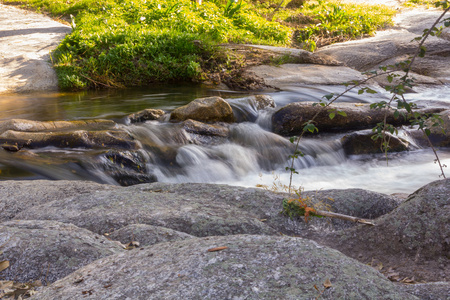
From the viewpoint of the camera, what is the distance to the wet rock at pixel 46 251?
2.14 metres

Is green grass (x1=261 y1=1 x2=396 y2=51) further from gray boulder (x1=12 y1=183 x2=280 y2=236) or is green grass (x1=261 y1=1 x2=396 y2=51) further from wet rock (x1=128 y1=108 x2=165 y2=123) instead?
gray boulder (x1=12 y1=183 x2=280 y2=236)

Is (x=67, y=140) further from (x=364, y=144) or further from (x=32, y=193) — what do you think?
(x=364, y=144)

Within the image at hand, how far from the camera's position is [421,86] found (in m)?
11.4

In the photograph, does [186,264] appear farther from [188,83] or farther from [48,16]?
[48,16]

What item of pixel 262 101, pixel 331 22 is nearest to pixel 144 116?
pixel 262 101

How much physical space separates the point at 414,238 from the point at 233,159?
13.9 feet

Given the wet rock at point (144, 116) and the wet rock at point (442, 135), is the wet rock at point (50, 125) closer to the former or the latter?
the wet rock at point (144, 116)

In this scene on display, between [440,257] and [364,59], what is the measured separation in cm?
1182

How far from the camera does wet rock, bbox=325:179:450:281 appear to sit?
2.73m

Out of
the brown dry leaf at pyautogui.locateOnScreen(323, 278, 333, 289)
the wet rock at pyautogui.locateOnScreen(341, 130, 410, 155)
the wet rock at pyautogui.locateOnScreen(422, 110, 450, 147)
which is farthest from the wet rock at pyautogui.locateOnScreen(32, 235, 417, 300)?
the wet rock at pyautogui.locateOnScreen(422, 110, 450, 147)

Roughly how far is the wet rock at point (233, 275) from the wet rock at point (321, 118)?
615 cm

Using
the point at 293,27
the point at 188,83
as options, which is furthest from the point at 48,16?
the point at 293,27

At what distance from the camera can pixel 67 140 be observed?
631cm

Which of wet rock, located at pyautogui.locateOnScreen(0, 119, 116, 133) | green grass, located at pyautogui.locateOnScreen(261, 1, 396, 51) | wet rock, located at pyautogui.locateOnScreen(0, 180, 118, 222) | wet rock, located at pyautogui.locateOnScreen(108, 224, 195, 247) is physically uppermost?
green grass, located at pyautogui.locateOnScreen(261, 1, 396, 51)
